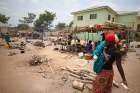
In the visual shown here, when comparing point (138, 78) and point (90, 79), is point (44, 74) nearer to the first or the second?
point (90, 79)

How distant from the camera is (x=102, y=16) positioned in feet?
57.2

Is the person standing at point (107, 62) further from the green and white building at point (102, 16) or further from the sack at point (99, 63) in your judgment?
the green and white building at point (102, 16)

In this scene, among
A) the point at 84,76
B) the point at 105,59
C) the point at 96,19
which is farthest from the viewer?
the point at 96,19

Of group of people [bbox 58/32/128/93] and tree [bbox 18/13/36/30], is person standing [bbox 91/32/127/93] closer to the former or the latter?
group of people [bbox 58/32/128/93]

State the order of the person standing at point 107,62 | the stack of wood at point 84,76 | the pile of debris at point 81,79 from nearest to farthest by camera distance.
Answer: the person standing at point 107,62, the pile of debris at point 81,79, the stack of wood at point 84,76

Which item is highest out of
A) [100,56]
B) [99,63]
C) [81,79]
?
[100,56]

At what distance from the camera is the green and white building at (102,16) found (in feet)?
57.5

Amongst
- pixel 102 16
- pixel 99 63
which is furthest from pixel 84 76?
pixel 102 16

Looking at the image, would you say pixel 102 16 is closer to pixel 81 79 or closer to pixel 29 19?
pixel 81 79

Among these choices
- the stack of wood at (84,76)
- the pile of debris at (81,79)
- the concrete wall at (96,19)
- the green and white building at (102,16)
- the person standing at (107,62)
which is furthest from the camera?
the green and white building at (102,16)

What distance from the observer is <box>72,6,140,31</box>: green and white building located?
17516 millimetres

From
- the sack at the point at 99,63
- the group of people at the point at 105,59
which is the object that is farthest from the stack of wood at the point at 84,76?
the sack at the point at 99,63

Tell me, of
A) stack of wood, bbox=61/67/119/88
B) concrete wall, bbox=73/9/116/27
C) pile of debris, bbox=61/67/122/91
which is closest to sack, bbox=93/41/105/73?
pile of debris, bbox=61/67/122/91

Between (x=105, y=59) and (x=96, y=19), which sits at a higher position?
(x=96, y=19)
